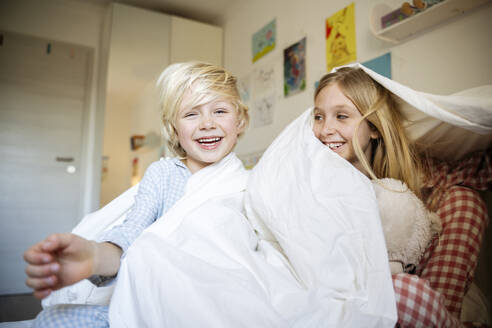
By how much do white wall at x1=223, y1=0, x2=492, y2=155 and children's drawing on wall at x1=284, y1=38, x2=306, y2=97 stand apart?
0.04m

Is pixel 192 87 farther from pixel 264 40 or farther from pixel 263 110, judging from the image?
pixel 264 40

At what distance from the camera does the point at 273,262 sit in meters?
0.66

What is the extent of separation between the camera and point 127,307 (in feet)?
1.92

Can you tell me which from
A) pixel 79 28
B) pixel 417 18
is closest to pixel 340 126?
pixel 417 18

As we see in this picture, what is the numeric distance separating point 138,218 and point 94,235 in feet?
0.64

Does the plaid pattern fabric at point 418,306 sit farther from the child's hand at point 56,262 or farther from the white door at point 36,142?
the white door at point 36,142

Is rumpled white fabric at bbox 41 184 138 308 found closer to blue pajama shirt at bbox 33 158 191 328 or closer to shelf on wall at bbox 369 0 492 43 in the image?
blue pajama shirt at bbox 33 158 191 328

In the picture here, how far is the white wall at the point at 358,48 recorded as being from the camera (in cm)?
125

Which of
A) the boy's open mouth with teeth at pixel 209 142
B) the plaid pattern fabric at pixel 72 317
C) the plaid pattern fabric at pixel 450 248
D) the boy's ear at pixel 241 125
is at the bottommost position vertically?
the plaid pattern fabric at pixel 72 317

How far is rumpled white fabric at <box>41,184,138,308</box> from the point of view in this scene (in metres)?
0.81

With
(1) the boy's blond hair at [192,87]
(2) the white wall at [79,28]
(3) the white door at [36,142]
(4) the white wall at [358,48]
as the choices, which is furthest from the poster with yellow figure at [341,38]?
(3) the white door at [36,142]

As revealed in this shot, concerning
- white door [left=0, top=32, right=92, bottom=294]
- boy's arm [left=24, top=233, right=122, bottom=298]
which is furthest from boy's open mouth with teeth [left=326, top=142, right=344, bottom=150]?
white door [left=0, top=32, right=92, bottom=294]

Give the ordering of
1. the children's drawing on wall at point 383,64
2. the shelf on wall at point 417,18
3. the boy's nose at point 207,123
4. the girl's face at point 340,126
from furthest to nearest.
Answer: the children's drawing on wall at point 383,64, the shelf on wall at point 417,18, the girl's face at point 340,126, the boy's nose at point 207,123

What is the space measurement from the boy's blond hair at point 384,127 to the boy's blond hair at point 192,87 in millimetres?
331
